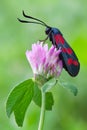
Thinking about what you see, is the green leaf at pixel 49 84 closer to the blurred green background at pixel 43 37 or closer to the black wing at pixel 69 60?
the black wing at pixel 69 60

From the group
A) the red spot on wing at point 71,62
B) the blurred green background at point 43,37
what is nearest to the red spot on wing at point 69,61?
the red spot on wing at point 71,62

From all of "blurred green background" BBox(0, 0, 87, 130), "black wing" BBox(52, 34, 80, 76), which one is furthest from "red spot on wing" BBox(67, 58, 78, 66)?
"blurred green background" BBox(0, 0, 87, 130)

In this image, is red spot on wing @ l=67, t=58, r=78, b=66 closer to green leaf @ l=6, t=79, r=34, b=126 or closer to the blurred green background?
green leaf @ l=6, t=79, r=34, b=126

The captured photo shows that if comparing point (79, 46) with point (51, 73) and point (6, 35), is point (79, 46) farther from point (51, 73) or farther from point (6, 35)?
point (51, 73)

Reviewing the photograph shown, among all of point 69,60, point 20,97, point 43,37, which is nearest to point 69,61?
point 69,60

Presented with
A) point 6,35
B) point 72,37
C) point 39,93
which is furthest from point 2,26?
point 39,93
